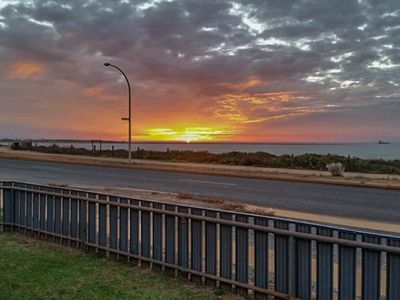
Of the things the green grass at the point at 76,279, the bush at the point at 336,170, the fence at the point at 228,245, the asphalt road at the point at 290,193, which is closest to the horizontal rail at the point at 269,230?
the fence at the point at 228,245

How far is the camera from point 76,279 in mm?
5605

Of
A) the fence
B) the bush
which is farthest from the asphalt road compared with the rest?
the fence

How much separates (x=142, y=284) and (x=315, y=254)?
2.08 meters

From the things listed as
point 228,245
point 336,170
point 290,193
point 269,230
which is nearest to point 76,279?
point 228,245

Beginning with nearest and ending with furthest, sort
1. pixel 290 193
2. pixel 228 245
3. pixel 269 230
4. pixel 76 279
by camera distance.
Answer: pixel 269 230 < pixel 228 245 < pixel 76 279 < pixel 290 193

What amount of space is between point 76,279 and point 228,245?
1916mm

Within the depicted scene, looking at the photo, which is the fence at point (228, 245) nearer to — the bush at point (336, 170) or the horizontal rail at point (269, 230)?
the horizontal rail at point (269, 230)

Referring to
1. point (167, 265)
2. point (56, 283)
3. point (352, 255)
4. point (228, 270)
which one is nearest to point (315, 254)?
point (352, 255)

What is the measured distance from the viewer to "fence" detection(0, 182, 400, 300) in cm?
438

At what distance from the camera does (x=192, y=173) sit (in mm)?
26234

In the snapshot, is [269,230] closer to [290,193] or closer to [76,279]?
[76,279]

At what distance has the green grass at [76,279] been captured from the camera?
5.11m

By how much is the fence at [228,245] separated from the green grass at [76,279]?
0.27m

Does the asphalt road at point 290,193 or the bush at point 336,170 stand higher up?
the bush at point 336,170
